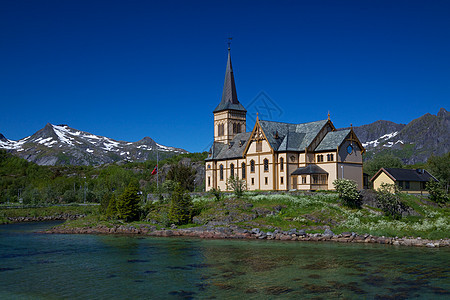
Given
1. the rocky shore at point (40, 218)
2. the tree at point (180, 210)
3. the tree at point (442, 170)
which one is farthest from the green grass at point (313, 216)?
the tree at point (442, 170)

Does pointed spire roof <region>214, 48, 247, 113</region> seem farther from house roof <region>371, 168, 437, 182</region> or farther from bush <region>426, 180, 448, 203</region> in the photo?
bush <region>426, 180, 448, 203</region>

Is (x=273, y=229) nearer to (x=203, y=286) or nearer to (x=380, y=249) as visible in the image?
(x=380, y=249)

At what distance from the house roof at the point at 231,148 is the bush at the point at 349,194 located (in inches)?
882

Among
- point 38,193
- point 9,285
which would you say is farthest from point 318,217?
point 38,193

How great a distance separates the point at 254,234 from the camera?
46.2 m

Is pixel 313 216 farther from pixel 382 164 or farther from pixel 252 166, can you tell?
pixel 382 164

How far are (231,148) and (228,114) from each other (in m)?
9.03

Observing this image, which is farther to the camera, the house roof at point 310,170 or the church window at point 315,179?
the church window at point 315,179

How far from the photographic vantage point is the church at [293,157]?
2429 inches

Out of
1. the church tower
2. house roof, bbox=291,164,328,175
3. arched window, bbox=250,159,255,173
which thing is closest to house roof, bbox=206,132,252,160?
arched window, bbox=250,159,255,173

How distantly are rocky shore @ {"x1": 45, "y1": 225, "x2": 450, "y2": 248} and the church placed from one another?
1777cm

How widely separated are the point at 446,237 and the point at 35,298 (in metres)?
37.4

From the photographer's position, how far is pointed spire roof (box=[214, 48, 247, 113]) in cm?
8350

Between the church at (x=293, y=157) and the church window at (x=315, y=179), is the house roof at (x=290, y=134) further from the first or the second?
the church window at (x=315, y=179)
